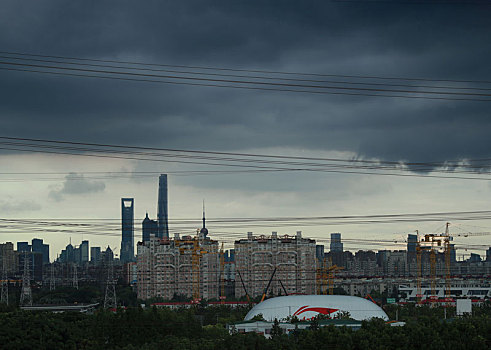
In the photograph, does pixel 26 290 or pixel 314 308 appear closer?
pixel 314 308

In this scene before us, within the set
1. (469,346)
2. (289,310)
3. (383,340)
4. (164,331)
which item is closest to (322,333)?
(383,340)

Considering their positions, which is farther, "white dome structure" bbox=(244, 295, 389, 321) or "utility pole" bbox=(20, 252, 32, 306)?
"utility pole" bbox=(20, 252, 32, 306)

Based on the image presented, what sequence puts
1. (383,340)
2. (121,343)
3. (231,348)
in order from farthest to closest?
(121,343)
(383,340)
(231,348)

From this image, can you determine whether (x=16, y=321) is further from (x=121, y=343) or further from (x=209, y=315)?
(x=209, y=315)

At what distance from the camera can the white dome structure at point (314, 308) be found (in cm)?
10800

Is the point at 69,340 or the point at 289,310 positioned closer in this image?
the point at 69,340

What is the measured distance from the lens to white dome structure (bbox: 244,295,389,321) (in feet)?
354

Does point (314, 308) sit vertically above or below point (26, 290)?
below

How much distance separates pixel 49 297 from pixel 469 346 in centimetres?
11156

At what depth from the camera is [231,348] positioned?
166 ft

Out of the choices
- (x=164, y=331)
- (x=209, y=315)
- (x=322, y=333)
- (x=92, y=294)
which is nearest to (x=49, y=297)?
(x=92, y=294)

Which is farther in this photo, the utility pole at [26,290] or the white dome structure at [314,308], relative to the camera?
the utility pole at [26,290]

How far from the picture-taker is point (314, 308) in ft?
361

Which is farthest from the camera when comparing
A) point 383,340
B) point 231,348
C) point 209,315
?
point 209,315
